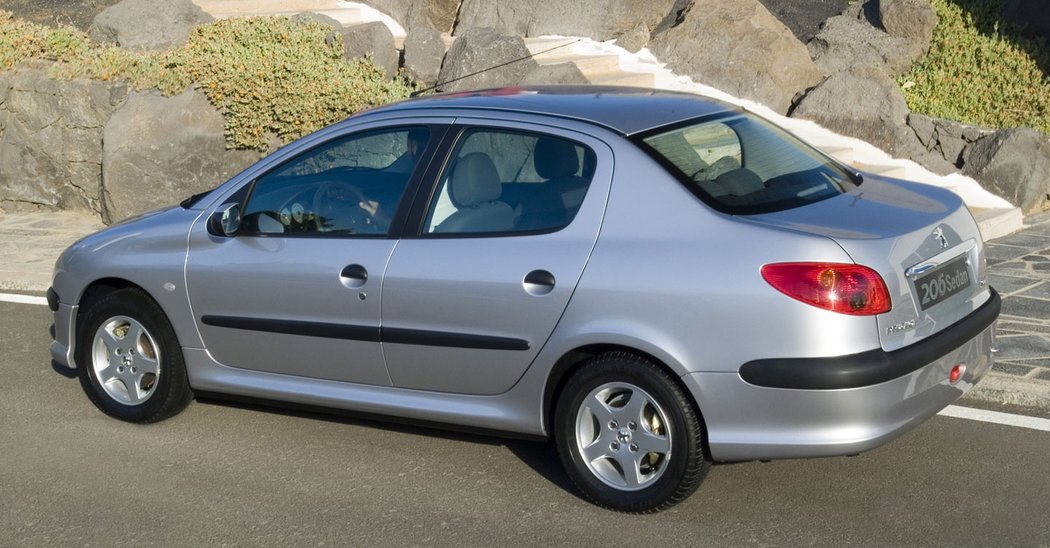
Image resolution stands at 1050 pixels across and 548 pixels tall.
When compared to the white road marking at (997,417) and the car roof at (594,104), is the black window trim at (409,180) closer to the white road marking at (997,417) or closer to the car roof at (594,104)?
the car roof at (594,104)

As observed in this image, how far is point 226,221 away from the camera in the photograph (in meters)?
5.77

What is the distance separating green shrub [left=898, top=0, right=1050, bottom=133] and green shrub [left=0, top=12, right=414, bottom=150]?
5185 mm

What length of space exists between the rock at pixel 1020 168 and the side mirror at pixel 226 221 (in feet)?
23.4

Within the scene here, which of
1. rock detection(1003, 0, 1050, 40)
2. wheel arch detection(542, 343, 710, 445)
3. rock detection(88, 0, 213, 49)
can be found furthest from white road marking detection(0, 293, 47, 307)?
rock detection(1003, 0, 1050, 40)

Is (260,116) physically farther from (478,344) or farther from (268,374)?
(478,344)

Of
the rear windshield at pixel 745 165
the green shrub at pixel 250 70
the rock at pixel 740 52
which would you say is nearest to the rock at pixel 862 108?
the rock at pixel 740 52

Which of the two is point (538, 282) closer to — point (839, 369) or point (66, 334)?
point (839, 369)

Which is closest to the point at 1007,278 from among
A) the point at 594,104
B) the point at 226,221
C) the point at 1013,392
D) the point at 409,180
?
the point at 1013,392

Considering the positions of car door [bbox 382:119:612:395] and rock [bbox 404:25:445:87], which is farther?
rock [bbox 404:25:445:87]

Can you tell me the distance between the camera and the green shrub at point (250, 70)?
10.5 m

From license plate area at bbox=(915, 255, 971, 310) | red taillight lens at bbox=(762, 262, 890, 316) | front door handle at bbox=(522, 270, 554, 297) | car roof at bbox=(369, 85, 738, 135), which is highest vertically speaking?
car roof at bbox=(369, 85, 738, 135)

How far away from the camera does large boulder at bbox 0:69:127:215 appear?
11.2m

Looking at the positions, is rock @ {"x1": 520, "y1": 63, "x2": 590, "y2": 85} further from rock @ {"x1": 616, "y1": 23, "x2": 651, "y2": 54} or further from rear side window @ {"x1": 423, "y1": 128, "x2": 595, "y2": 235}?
rear side window @ {"x1": 423, "y1": 128, "x2": 595, "y2": 235}

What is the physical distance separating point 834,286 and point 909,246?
0.44 meters
